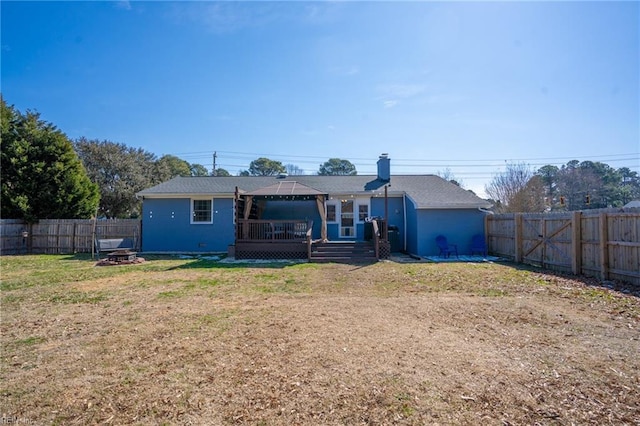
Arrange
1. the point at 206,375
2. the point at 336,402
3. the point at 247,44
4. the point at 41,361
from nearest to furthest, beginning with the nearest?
the point at 336,402
the point at 206,375
the point at 41,361
the point at 247,44

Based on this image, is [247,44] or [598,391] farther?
[247,44]

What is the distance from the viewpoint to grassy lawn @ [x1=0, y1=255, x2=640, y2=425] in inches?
106

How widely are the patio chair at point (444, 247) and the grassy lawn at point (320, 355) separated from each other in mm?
6071

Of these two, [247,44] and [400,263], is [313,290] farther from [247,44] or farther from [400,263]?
[247,44]

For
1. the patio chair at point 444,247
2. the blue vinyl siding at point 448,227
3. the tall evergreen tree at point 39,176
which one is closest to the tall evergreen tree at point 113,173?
the tall evergreen tree at point 39,176

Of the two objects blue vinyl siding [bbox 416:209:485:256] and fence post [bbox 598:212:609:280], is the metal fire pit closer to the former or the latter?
blue vinyl siding [bbox 416:209:485:256]

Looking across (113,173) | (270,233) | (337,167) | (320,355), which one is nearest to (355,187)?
(270,233)

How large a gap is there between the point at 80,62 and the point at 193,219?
24.6ft

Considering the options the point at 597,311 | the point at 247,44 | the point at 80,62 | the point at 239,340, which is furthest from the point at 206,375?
the point at 80,62

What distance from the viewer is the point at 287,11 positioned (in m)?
9.71

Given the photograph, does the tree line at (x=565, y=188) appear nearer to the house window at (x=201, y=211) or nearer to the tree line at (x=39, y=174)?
the house window at (x=201, y=211)

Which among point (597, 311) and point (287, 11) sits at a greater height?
point (287, 11)

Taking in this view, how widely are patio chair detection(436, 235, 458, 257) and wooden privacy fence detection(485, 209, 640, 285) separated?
2147 mm

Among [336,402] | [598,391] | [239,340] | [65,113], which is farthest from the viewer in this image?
[65,113]
